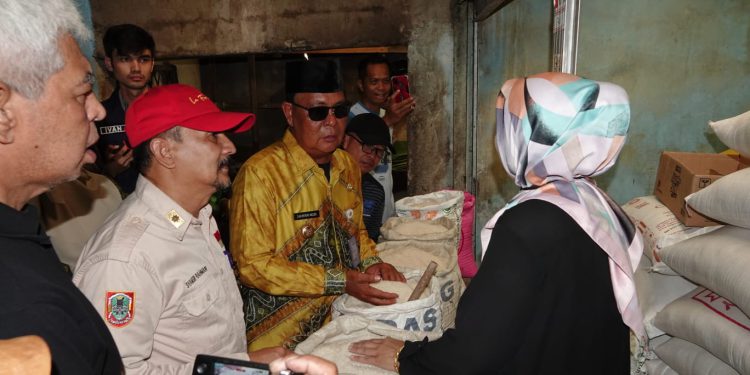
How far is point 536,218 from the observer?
4.24 ft

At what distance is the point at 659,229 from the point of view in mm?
2518

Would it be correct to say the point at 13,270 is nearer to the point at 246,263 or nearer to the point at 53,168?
the point at 53,168

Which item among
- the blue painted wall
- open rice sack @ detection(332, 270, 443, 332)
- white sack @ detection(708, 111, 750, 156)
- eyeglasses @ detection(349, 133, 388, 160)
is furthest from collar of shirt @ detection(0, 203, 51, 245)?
the blue painted wall

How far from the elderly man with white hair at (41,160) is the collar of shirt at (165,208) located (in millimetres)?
514

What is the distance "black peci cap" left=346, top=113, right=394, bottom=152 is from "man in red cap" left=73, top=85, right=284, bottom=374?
140 cm

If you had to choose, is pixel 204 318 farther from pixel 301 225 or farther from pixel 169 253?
pixel 301 225

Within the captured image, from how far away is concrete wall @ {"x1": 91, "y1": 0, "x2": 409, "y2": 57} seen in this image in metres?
4.35

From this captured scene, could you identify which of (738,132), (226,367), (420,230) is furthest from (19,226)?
(738,132)

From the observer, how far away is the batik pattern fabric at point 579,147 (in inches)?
54.9

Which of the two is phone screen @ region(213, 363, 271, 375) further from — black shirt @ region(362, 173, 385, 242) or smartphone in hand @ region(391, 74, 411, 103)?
smartphone in hand @ region(391, 74, 411, 103)

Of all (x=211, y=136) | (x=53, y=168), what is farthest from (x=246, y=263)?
(x=53, y=168)

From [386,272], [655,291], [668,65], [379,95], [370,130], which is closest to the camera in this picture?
[386,272]

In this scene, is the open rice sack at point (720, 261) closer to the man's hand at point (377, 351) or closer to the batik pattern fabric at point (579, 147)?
the batik pattern fabric at point (579, 147)

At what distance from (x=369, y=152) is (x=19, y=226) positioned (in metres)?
2.42
